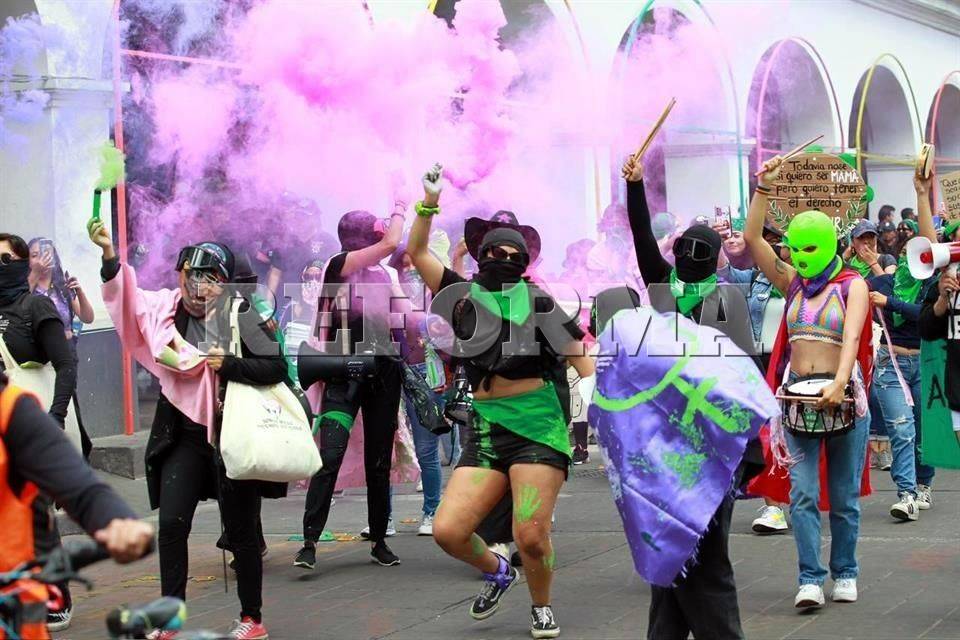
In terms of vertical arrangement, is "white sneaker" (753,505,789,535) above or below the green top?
below

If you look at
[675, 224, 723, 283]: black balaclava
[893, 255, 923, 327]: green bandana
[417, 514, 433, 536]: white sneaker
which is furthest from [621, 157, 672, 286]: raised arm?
[417, 514, 433, 536]: white sneaker

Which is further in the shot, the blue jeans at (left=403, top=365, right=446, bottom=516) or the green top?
the blue jeans at (left=403, top=365, right=446, bottom=516)

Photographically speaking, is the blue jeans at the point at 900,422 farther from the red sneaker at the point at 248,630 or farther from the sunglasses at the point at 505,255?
the red sneaker at the point at 248,630

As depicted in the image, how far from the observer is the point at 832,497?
6.45 metres

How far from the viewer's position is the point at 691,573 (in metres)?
4.74

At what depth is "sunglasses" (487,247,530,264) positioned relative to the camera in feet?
20.1

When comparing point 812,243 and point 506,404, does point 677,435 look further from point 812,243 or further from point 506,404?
point 812,243

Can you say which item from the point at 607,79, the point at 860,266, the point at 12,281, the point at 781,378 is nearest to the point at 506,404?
the point at 781,378

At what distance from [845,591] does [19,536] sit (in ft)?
13.7

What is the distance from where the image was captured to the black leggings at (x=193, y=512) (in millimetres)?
5980

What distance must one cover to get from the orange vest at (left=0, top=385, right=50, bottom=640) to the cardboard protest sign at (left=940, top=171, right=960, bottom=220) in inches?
207

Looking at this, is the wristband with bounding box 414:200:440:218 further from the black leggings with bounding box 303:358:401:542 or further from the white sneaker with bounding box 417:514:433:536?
the white sneaker with bounding box 417:514:433:536

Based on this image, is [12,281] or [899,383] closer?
[12,281]

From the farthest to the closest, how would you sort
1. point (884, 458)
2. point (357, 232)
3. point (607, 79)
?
1. point (607, 79)
2. point (884, 458)
3. point (357, 232)
